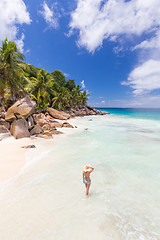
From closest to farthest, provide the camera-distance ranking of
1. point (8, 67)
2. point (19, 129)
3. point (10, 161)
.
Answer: point (10, 161) → point (19, 129) → point (8, 67)

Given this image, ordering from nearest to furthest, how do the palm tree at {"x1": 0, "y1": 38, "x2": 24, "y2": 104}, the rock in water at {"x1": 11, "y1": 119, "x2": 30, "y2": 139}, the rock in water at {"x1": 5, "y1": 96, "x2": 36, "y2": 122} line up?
1. the rock in water at {"x1": 11, "y1": 119, "x2": 30, "y2": 139}
2. the palm tree at {"x1": 0, "y1": 38, "x2": 24, "y2": 104}
3. the rock in water at {"x1": 5, "y1": 96, "x2": 36, "y2": 122}

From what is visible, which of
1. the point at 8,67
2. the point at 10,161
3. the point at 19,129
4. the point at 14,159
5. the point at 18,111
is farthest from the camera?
the point at 18,111

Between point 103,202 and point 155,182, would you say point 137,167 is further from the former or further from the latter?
point 103,202

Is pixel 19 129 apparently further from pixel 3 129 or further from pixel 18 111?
pixel 3 129

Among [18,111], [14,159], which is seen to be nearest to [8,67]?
[18,111]

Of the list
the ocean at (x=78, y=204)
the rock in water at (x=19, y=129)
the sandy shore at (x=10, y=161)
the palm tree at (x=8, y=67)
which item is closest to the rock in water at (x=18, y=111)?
the rock in water at (x=19, y=129)

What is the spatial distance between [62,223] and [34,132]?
10047 millimetres

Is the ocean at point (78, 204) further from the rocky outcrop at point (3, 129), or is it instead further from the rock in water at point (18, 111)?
the rocky outcrop at point (3, 129)

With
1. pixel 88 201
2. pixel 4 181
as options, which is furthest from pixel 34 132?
pixel 88 201

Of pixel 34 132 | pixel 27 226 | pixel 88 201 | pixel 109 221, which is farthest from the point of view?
pixel 34 132

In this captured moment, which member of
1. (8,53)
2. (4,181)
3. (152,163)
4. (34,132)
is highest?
(8,53)

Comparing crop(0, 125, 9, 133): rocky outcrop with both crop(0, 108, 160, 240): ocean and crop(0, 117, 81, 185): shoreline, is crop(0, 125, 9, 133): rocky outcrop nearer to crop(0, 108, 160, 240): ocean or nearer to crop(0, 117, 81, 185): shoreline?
crop(0, 117, 81, 185): shoreline

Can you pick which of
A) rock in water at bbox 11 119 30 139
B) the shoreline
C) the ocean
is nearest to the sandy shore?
the shoreline

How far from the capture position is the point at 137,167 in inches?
248
